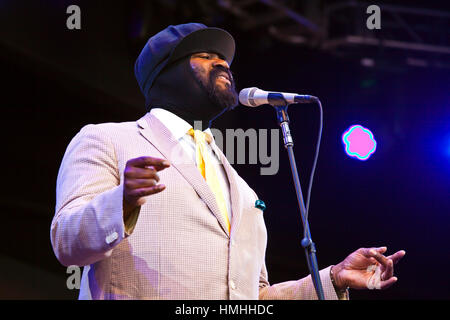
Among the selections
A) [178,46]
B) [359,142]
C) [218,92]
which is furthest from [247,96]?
[359,142]

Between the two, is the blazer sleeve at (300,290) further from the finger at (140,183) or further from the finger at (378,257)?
the finger at (140,183)

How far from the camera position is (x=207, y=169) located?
7.32 feet

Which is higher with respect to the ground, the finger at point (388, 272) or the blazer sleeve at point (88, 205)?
the blazer sleeve at point (88, 205)

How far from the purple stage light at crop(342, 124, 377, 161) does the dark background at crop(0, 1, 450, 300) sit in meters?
0.41

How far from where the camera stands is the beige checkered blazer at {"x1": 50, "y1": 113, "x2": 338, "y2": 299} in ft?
5.66

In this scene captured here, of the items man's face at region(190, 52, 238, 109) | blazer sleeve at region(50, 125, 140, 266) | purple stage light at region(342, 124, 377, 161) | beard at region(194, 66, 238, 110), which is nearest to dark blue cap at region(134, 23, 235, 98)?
man's face at region(190, 52, 238, 109)

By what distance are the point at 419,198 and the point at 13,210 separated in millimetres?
3842

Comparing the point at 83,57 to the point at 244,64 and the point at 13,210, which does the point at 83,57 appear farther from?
the point at 244,64

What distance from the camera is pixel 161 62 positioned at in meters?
2.56

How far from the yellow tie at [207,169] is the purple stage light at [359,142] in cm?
303

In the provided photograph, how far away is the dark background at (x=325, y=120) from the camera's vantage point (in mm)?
4543

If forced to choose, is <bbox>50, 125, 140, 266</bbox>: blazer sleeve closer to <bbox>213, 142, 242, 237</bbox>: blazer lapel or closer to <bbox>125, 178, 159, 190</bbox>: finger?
<bbox>125, 178, 159, 190</bbox>: finger

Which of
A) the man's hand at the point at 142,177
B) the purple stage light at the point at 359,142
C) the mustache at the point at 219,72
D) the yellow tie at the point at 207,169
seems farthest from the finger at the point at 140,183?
the purple stage light at the point at 359,142
